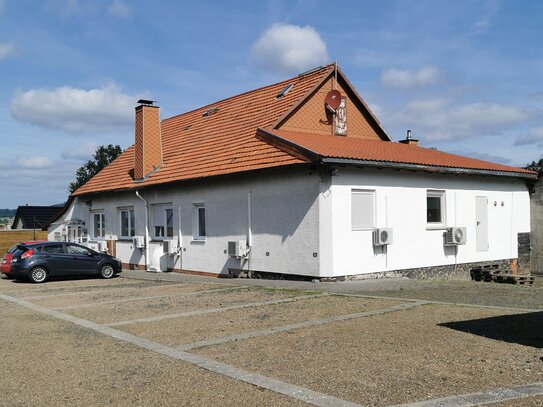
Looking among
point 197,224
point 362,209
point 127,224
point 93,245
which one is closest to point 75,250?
point 197,224

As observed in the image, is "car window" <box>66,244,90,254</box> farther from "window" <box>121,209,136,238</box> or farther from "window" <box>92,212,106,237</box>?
"window" <box>92,212,106,237</box>

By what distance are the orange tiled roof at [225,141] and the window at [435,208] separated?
16.5 feet

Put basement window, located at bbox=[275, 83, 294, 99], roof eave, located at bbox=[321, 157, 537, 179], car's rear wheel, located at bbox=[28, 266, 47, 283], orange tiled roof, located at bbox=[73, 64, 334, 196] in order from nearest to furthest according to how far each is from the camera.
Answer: roof eave, located at bbox=[321, 157, 537, 179]
orange tiled roof, located at bbox=[73, 64, 334, 196]
car's rear wheel, located at bbox=[28, 266, 47, 283]
basement window, located at bbox=[275, 83, 294, 99]

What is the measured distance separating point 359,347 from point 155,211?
16049mm

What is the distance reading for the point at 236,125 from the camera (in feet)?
67.8

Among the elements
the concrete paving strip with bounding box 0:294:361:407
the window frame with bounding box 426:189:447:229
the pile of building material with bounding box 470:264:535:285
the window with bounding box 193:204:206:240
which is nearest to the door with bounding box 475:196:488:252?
the pile of building material with bounding box 470:264:535:285

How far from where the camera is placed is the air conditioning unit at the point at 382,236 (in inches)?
619

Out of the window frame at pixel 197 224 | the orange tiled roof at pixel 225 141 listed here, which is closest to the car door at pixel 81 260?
the orange tiled roof at pixel 225 141

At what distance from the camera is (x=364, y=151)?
1650 centimetres

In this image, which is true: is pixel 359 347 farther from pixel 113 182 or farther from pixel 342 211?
pixel 113 182

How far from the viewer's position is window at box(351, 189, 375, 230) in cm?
1556

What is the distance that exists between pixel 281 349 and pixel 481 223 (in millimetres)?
13498

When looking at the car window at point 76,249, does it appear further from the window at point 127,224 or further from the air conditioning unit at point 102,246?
the air conditioning unit at point 102,246

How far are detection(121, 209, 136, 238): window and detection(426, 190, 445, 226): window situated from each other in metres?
12.4
